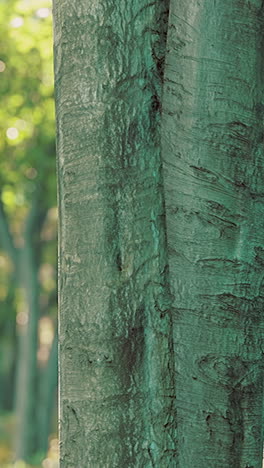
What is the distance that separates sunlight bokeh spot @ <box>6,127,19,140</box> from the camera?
46.4 feet

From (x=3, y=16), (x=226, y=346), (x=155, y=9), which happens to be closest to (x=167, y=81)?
(x=155, y=9)

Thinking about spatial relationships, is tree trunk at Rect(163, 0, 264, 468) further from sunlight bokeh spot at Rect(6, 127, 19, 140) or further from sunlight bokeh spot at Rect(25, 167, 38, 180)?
sunlight bokeh spot at Rect(25, 167, 38, 180)

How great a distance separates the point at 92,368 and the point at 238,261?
0.78m

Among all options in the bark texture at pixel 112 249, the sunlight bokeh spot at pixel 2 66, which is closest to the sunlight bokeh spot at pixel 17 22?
the sunlight bokeh spot at pixel 2 66

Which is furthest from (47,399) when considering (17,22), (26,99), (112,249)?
(112,249)

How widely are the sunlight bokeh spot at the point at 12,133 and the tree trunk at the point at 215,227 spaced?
10.8 metres

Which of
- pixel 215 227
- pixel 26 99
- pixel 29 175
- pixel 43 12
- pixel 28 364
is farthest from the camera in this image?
pixel 28 364

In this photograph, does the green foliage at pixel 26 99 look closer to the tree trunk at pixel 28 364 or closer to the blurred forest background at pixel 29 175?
the blurred forest background at pixel 29 175

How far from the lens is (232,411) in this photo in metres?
3.48

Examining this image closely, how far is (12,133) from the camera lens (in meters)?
14.3

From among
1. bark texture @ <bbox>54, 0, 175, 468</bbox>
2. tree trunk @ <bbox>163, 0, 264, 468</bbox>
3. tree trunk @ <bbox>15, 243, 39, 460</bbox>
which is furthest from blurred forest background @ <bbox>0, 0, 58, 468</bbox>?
bark texture @ <bbox>54, 0, 175, 468</bbox>

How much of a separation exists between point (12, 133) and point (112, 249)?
11398 mm

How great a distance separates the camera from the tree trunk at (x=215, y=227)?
3.49 m

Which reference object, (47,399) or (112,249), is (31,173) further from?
(112,249)
